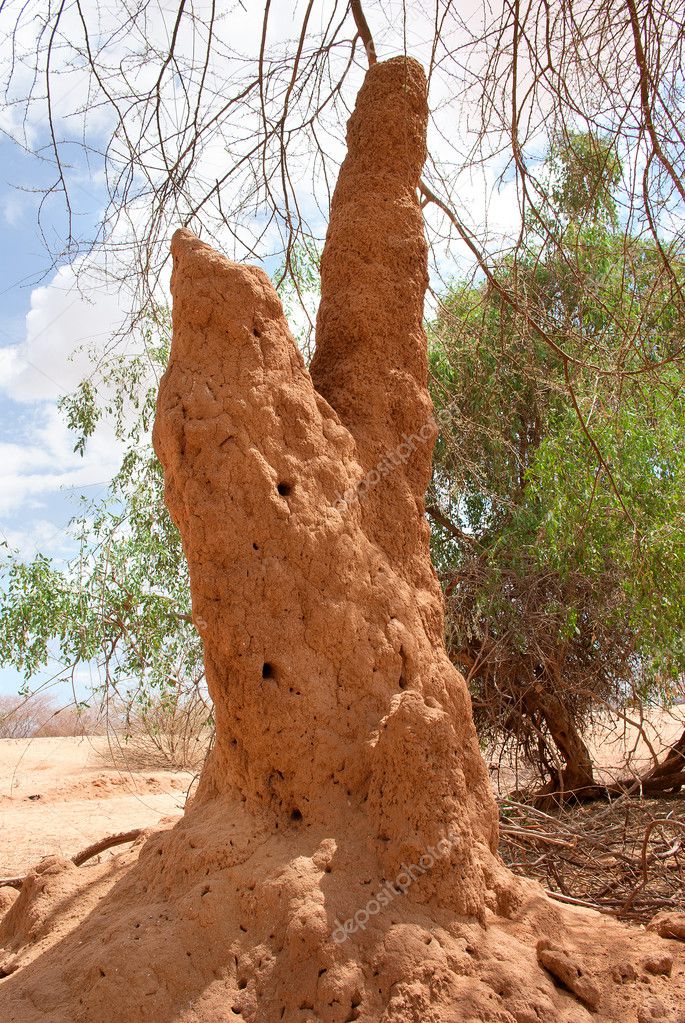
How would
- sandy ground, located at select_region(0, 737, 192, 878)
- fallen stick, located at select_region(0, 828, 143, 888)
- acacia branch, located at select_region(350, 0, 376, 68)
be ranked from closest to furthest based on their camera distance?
1. acacia branch, located at select_region(350, 0, 376, 68)
2. fallen stick, located at select_region(0, 828, 143, 888)
3. sandy ground, located at select_region(0, 737, 192, 878)

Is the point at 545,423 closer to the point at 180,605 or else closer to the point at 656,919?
the point at 180,605

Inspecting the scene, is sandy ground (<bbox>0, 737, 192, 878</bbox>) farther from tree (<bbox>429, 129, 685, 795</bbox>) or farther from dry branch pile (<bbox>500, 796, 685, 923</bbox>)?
tree (<bbox>429, 129, 685, 795</bbox>)

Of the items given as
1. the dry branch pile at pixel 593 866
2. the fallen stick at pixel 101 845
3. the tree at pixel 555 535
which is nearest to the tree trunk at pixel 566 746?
the tree at pixel 555 535

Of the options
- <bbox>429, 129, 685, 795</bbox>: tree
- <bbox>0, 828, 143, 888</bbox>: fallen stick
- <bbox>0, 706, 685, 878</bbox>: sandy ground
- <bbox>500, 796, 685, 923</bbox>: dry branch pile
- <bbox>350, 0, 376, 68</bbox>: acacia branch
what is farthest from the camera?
<bbox>0, 706, 685, 878</bbox>: sandy ground

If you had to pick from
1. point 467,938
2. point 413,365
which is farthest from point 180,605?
point 467,938

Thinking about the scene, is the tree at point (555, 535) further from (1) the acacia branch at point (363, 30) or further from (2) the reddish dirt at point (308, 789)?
(2) the reddish dirt at point (308, 789)

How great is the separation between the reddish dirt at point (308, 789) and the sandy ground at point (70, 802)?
4.93 meters

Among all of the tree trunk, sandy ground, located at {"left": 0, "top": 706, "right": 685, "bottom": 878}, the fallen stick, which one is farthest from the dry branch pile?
the tree trunk

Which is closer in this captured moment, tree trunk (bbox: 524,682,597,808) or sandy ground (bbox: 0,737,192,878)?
sandy ground (bbox: 0,737,192,878)

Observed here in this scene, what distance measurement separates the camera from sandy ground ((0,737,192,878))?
30.1 feet

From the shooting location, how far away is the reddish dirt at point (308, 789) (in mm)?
2521

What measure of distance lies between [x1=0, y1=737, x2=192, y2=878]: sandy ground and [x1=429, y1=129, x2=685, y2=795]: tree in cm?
372

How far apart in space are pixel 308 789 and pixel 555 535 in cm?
560

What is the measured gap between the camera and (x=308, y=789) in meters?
2.87
